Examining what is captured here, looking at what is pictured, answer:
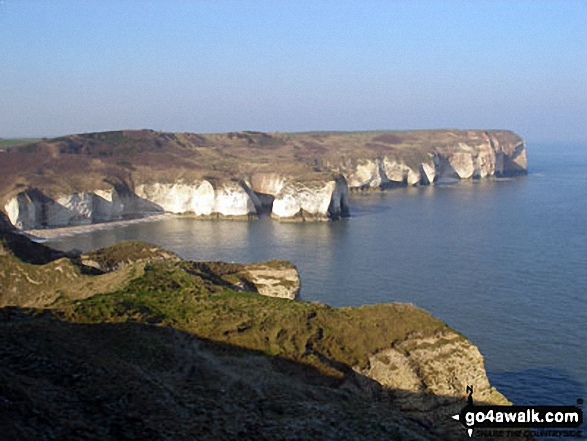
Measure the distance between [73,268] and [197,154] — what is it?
309ft

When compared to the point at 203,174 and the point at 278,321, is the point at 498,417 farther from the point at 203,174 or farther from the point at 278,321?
the point at 203,174

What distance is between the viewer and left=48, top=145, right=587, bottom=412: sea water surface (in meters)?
35.6

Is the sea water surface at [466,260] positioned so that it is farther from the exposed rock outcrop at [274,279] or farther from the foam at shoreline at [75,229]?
the exposed rock outcrop at [274,279]

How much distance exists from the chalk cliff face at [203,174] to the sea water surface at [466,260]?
5926 millimetres

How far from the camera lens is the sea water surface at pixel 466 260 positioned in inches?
1403

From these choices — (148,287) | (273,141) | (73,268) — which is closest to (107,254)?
(73,268)

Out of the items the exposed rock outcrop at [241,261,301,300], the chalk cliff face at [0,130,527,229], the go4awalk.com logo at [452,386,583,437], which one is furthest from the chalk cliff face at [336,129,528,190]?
the go4awalk.com logo at [452,386,583,437]

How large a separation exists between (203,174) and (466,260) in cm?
5433

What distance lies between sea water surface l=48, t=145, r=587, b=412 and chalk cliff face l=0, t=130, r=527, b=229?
19.4 feet

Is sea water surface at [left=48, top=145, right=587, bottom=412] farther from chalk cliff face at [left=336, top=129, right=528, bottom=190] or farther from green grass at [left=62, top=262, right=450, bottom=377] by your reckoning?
chalk cliff face at [left=336, top=129, right=528, bottom=190]

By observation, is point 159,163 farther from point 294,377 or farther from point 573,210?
point 294,377

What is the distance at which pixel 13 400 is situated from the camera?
566 inches

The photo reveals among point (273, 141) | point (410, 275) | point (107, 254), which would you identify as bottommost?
point (410, 275)

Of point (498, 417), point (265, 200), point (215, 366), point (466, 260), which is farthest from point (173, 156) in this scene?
point (498, 417)
